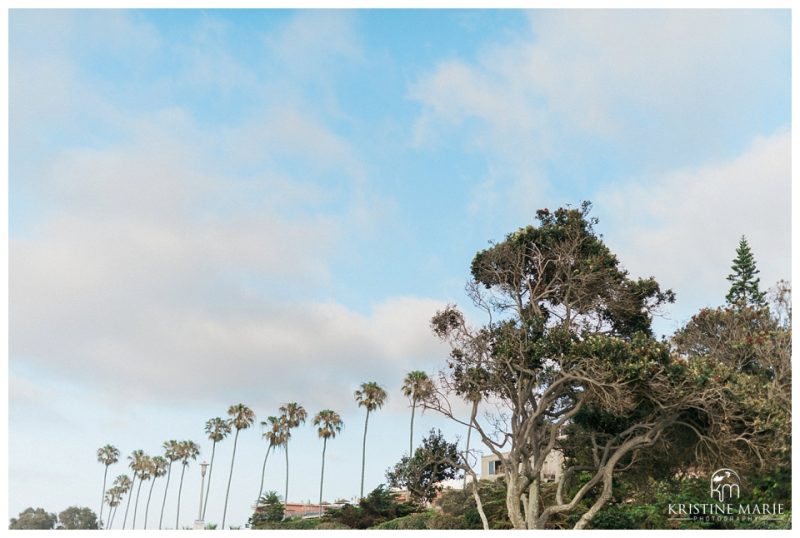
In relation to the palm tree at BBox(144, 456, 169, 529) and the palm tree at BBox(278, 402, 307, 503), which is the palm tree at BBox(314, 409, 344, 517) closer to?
the palm tree at BBox(278, 402, 307, 503)

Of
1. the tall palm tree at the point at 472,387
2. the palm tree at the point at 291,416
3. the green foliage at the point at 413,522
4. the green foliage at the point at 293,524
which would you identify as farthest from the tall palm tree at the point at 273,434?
the tall palm tree at the point at 472,387

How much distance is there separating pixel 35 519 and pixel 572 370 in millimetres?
79857

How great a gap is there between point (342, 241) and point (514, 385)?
537 inches

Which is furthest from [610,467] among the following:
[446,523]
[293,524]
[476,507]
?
[293,524]

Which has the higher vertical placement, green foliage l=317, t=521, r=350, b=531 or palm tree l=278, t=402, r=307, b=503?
palm tree l=278, t=402, r=307, b=503

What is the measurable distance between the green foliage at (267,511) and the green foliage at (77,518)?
41.6 m

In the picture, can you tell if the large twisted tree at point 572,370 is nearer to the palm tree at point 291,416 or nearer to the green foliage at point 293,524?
the green foliage at point 293,524

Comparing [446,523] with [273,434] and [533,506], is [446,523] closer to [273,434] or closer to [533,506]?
[533,506]

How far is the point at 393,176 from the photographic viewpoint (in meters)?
33.1

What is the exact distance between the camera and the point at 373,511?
41.2 m

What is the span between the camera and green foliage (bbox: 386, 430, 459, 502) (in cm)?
2586

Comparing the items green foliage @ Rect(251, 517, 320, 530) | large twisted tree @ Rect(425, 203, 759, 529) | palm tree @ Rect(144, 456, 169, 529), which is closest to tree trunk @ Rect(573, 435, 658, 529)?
large twisted tree @ Rect(425, 203, 759, 529)

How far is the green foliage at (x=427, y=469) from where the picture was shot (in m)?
25.9

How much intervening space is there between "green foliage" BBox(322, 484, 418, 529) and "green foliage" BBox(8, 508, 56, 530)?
52.5 meters
